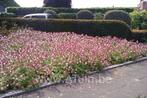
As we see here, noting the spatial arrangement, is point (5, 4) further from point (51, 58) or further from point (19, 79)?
point (19, 79)

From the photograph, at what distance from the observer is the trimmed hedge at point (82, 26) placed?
17828mm

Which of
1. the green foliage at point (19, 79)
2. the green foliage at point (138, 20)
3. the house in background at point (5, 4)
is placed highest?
the green foliage at point (19, 79)

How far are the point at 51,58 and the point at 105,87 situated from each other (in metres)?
1.81

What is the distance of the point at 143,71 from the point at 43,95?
395 centimetres

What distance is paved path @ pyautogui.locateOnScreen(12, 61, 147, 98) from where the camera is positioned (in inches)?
298

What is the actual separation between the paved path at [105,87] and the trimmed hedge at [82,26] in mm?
7737

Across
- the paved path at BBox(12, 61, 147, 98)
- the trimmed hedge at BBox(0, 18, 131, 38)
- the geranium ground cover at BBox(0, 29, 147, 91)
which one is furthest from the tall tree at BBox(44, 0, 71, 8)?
the paved path at BBox(12, 61, 147, 98)

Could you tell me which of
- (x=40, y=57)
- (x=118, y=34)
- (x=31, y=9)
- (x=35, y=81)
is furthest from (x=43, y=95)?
(x=31, y=9)

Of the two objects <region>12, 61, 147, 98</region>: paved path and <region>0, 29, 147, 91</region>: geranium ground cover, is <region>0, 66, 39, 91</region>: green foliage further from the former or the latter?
<region>12, 61, 147, 98</region>: paved path

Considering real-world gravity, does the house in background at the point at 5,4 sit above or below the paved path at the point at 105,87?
below

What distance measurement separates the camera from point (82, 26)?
59.6ft

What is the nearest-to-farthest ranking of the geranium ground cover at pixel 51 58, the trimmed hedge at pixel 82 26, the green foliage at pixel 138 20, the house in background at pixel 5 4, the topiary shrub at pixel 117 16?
the geranium ground cover at pixel 51 58 < the trimmed hedge at pixel 82 26 < the green foliage at pixel 138 20 < the topiary shrub at pixel 117 16 < the house in background at pixel 5 4

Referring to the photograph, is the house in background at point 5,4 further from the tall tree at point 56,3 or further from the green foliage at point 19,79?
the green foliage at point 19,79

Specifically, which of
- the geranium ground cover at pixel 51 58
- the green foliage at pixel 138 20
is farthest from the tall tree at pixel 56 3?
the geranium ground cover at pixel 51 58
